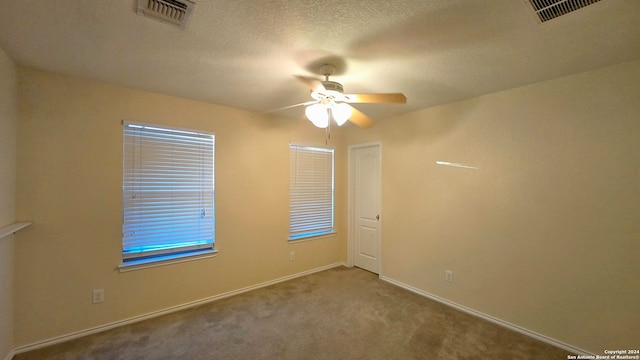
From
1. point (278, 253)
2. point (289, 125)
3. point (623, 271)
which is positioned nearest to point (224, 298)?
point (278, 253)

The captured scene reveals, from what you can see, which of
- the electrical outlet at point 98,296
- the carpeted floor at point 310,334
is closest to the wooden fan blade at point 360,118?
the carpeted floor at point 310,334

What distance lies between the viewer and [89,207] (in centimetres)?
239

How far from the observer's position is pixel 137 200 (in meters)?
2.63

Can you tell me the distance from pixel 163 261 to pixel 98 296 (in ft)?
1.89

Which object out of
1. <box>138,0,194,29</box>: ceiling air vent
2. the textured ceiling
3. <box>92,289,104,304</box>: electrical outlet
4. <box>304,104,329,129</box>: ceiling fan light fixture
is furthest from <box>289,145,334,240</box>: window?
<box>138,0,194,29</box>: ceiling air vent

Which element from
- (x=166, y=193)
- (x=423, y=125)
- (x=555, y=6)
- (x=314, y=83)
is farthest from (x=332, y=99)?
(x=166, y=193)

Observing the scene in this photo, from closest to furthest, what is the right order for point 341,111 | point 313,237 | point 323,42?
point 323,42, point 341,111, point 313,237

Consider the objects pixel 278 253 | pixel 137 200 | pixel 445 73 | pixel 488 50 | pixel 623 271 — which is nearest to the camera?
pixel 488 50

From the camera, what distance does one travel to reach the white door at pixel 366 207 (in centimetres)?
399

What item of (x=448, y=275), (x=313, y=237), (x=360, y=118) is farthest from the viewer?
(x=313, y=237)

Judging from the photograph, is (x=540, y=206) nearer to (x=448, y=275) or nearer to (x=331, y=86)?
(x=448, y=275)

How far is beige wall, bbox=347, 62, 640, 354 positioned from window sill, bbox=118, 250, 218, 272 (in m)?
2.63

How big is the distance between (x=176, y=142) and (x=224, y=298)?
1.94 metres

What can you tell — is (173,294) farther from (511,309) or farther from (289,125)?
(511,309)
